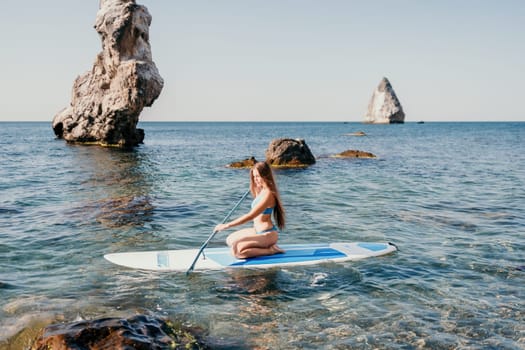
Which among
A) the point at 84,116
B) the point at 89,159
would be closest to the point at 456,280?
the point at 89,159

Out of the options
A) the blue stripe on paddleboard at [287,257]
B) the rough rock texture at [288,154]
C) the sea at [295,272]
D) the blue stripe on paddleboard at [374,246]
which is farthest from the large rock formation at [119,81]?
the blue stripe on paddleboard at [374,246]

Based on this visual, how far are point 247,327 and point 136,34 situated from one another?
3857 cm

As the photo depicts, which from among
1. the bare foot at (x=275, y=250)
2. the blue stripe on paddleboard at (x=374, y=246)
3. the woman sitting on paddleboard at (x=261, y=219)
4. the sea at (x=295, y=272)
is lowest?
the sea at (x=295, y=272)

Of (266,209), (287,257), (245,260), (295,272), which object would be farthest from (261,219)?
(295,272)

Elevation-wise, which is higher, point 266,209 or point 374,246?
point 266,209

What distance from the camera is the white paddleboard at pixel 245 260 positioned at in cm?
839

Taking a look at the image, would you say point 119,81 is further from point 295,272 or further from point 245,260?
point 295,272

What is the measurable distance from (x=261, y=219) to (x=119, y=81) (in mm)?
34484

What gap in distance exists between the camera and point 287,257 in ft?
28.6

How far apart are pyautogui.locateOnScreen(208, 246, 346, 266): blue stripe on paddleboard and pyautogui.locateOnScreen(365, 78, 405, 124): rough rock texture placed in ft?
577

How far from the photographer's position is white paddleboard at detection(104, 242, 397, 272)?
8391 mm

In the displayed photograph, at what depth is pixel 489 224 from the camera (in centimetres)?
1192

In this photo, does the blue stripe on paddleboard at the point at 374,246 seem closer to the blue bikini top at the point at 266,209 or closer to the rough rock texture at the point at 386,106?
the blue bikini top at the point at 266,209

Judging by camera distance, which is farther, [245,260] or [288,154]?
[288,154]
